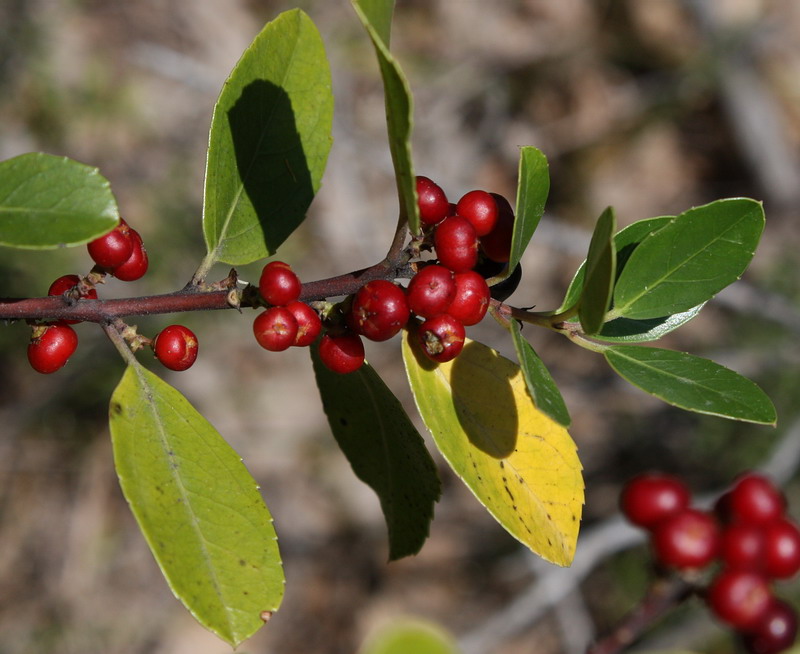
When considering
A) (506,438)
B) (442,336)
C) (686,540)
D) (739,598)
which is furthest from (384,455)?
(739,598)

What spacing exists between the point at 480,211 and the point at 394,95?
28cm

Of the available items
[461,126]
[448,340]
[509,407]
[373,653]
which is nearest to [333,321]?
[448,340]

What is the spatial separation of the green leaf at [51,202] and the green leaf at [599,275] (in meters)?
0.58

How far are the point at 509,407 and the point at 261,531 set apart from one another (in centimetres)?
40

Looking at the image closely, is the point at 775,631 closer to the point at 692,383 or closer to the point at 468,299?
the point at 692,383

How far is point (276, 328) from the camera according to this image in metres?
1.07

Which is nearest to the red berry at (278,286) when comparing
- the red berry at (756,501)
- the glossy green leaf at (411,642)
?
the glossy green leaf at (411,642)

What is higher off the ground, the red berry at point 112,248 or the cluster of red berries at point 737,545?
the red berry at point 112,248

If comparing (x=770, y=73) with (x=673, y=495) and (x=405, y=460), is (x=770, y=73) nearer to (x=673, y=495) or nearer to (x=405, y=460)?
(x=673, y=495)

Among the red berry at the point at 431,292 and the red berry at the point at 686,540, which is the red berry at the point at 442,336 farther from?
the red berry at the point at 686,540

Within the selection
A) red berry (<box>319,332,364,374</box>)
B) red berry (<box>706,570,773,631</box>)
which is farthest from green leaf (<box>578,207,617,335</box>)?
red berry (<box>706,570,773,631</box>)

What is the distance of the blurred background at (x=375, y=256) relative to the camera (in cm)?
421

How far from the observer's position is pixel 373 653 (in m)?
1.88

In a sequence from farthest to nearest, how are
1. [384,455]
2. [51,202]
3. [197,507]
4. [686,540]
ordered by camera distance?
[686,540]
[384,455]
[197,507]
[51,202]
